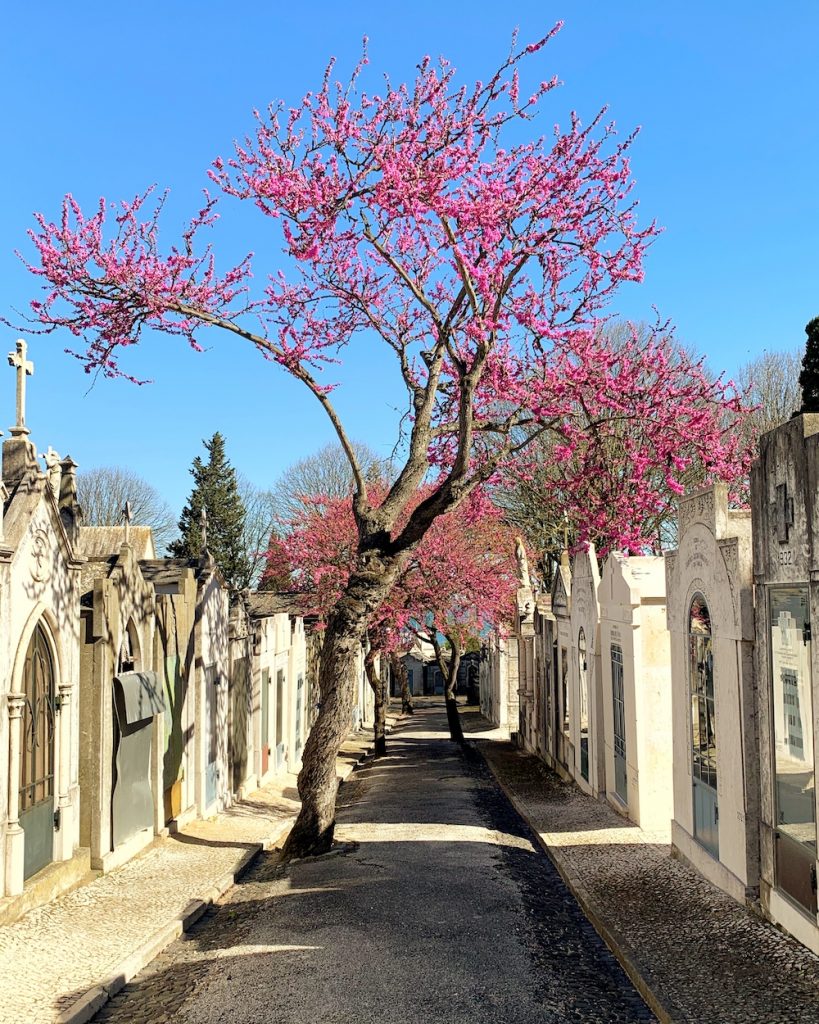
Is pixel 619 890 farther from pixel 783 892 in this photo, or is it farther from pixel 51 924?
pixel 51 924

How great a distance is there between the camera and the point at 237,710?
20.2m

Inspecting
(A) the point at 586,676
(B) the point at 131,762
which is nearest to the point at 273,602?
(A) the point at 586,676

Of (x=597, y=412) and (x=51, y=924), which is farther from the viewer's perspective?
(x=597, y=412)

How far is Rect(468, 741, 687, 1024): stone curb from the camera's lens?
703cm

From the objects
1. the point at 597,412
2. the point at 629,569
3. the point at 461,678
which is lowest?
the point at 461,678

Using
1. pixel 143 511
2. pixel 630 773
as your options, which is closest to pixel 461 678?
pixel 143 511

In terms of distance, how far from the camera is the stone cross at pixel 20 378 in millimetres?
11617

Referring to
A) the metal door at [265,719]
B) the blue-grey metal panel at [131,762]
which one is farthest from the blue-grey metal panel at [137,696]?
the metal door at [265,719]

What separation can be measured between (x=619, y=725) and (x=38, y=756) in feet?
29.5

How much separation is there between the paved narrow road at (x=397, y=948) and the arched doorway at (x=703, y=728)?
1.66m

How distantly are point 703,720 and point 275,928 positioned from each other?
4.97 metres

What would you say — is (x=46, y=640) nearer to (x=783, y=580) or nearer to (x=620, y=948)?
(x=620, y=948)

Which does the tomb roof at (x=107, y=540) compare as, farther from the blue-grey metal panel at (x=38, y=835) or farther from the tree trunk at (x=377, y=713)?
the blue-grey metal panel at (x=38, y=835)

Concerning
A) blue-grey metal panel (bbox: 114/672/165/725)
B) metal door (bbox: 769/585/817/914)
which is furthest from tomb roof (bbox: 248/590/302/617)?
metal door (bbox: 769/585/817/914)
